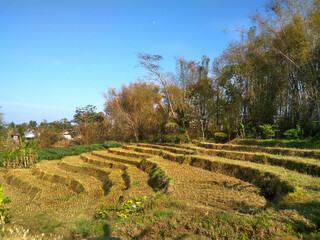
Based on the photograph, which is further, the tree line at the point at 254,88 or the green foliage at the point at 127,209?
the tree line at the point at 254,88

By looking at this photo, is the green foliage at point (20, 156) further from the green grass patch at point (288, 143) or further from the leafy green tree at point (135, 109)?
the green grass patch at point (288, 143)

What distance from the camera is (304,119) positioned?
9.34 metres

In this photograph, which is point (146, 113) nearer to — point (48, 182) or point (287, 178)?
point (48, 182)

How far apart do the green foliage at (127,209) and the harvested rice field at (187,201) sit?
0.02 meters

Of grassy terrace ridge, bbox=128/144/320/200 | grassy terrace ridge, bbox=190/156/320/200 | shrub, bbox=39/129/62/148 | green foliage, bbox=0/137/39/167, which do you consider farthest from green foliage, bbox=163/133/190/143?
shrub, bbox=39/129/62/148

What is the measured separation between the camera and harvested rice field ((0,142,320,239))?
10.2 ft

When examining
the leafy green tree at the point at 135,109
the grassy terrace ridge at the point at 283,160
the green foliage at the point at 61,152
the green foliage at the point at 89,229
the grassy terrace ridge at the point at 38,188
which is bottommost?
the grassy terrace ridge at the point at 38,188

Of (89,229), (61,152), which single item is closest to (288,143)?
(89,229)

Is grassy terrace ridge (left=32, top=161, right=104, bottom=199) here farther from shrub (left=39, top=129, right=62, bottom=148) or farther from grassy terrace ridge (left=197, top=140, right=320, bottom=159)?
shrub (left=39, top=129, right=62, bottom=148)

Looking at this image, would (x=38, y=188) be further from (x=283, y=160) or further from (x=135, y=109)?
(x=135, y=109)

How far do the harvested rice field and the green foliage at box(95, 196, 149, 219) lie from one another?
25mm

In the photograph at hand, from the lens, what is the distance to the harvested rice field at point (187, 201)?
122 inches

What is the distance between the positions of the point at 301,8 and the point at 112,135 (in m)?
15.5

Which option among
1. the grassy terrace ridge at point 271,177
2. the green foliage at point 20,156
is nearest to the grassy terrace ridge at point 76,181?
the green foliage at point 20,156
